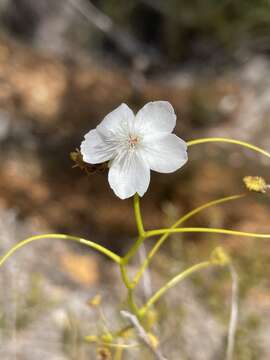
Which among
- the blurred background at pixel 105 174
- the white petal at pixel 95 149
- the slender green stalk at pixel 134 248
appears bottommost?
the slender green stalk at pixel 134 248

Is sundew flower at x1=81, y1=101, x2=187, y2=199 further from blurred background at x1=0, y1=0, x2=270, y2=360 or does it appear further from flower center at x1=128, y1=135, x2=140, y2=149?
blurred background at x1=0, y1=0, x2=270, y2=360

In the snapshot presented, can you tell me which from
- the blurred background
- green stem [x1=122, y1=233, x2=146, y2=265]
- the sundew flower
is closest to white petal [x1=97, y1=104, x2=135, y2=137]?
the sundew flower

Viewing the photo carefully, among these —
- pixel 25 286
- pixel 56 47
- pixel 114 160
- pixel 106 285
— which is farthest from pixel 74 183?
pixel 114 160

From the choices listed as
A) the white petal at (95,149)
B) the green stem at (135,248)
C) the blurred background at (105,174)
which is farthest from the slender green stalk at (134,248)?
the blurred background at (105,174)

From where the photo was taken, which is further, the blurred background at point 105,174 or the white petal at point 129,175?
the blurred background at point 105,174

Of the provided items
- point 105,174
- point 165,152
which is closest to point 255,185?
point 165,152

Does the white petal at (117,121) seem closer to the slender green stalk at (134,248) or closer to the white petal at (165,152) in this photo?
the white petal at (165,152)

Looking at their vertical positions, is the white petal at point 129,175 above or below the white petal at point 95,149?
below
